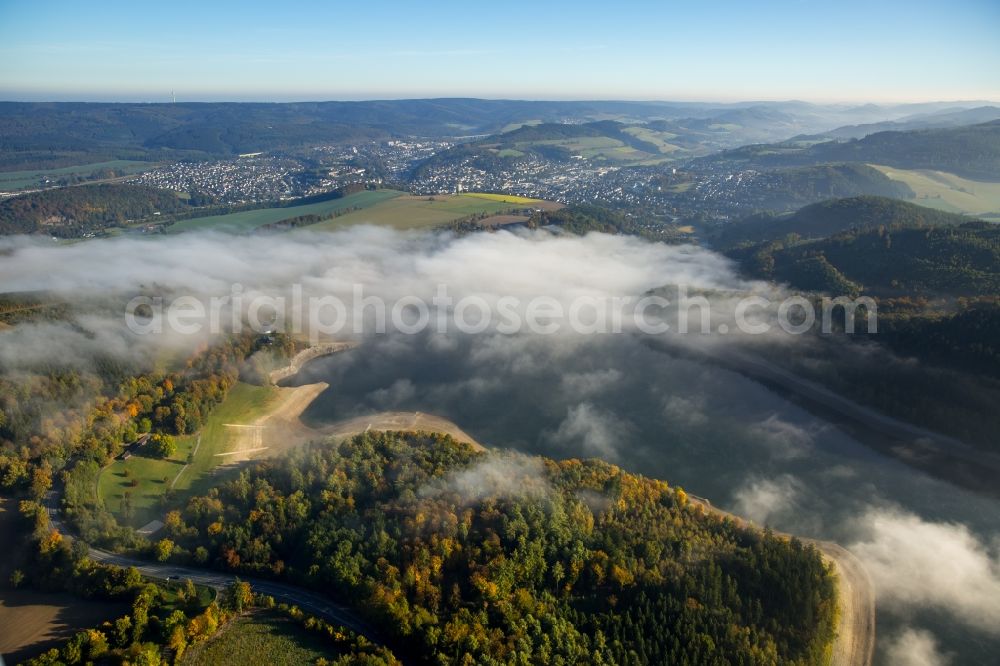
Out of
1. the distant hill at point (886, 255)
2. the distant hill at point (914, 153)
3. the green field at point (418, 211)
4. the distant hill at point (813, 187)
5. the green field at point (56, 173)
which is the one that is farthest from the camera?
the green field at point (56, 173)

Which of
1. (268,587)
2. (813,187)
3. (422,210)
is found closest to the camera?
(268,587)

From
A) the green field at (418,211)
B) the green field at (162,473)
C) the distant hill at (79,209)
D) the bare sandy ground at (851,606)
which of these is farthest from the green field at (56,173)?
the bare sandy ground at (851,606)

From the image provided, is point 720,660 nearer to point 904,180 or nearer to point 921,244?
point 921,244

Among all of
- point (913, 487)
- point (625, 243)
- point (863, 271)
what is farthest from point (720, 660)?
point (625, 243)

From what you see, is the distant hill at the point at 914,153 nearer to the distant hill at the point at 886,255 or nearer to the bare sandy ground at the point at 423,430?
the distant hill at the point at 886,255

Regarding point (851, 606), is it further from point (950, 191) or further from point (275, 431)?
point (950, 191)

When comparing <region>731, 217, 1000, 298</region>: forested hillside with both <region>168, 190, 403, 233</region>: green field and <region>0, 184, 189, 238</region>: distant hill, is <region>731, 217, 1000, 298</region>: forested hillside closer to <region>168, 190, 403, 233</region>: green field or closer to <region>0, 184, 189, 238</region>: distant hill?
<region>168, 190, 403, 233</region>: green field

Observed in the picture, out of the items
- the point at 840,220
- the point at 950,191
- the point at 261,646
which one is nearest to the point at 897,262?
the point at 840,220
